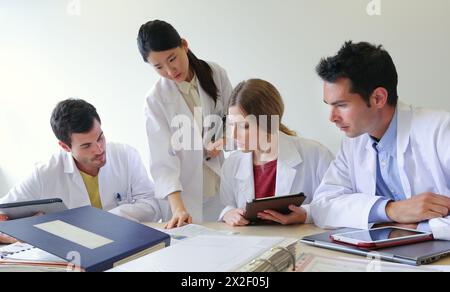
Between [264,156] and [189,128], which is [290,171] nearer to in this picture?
[264,156]

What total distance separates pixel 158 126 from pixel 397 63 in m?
1.21

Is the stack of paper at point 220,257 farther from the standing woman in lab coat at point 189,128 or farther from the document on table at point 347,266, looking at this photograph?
the standing woman in lab coat at point 189,128

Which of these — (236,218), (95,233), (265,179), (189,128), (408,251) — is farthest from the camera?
(189,128)

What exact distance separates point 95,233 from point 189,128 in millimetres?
880

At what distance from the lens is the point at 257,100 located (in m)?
1.80

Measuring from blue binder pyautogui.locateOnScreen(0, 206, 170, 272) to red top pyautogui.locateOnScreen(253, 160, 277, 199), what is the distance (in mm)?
704

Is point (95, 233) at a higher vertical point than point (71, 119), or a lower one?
lower

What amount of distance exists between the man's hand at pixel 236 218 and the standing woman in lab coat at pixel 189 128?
0.26 meters

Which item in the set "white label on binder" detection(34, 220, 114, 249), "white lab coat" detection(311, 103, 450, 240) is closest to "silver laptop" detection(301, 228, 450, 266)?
"white lab coat" detection(311, 103, 450, 240)

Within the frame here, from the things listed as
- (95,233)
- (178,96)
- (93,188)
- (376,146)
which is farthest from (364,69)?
(93,188)

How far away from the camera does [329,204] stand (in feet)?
4.57
